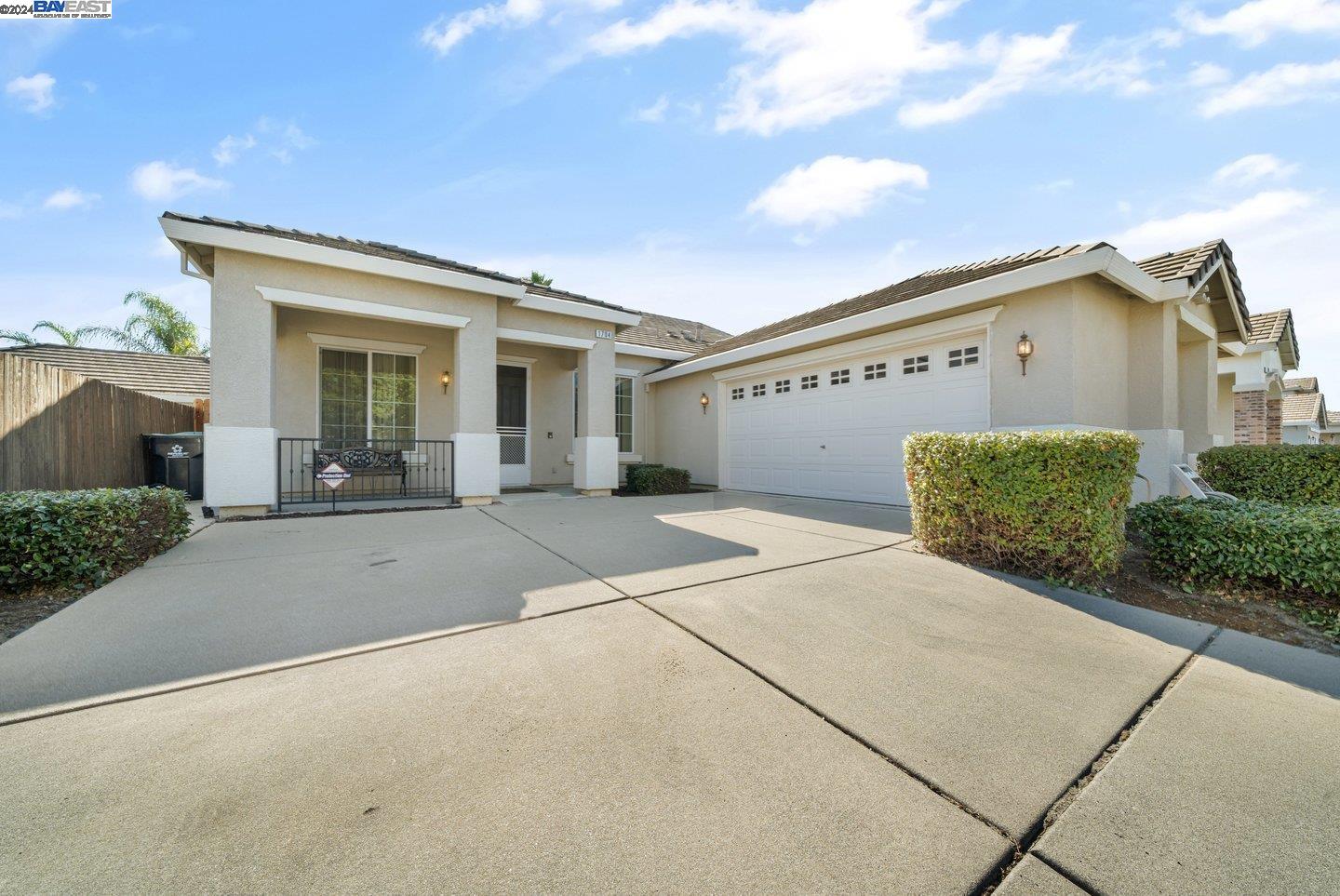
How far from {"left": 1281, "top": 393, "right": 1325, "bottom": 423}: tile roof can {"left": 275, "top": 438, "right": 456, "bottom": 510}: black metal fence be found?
29214mm

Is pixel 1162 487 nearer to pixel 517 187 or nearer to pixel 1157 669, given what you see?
pixel 1157 669

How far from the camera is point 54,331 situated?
48.3 ft

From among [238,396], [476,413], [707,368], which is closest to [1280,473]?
[707,368]

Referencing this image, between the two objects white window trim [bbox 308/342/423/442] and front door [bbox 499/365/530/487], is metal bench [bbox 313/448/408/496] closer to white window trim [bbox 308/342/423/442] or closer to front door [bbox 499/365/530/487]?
white window trim [bbox 308/342/423/442]

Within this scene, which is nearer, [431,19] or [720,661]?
[720,661]

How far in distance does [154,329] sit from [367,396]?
14.6 meters

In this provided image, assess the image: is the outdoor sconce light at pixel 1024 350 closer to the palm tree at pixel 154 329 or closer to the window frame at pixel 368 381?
the window frame at pixel 368 381

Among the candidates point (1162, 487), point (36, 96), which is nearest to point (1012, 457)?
point (1162, 487)

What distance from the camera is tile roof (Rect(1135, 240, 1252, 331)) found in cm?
650

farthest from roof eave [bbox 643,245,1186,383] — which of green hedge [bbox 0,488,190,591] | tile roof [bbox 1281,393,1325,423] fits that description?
tile roof [bbox 1281,393,1325,423]

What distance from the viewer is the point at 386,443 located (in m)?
8.92

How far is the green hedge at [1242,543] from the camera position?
3.38 m

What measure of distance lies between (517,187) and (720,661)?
8.26 meters
